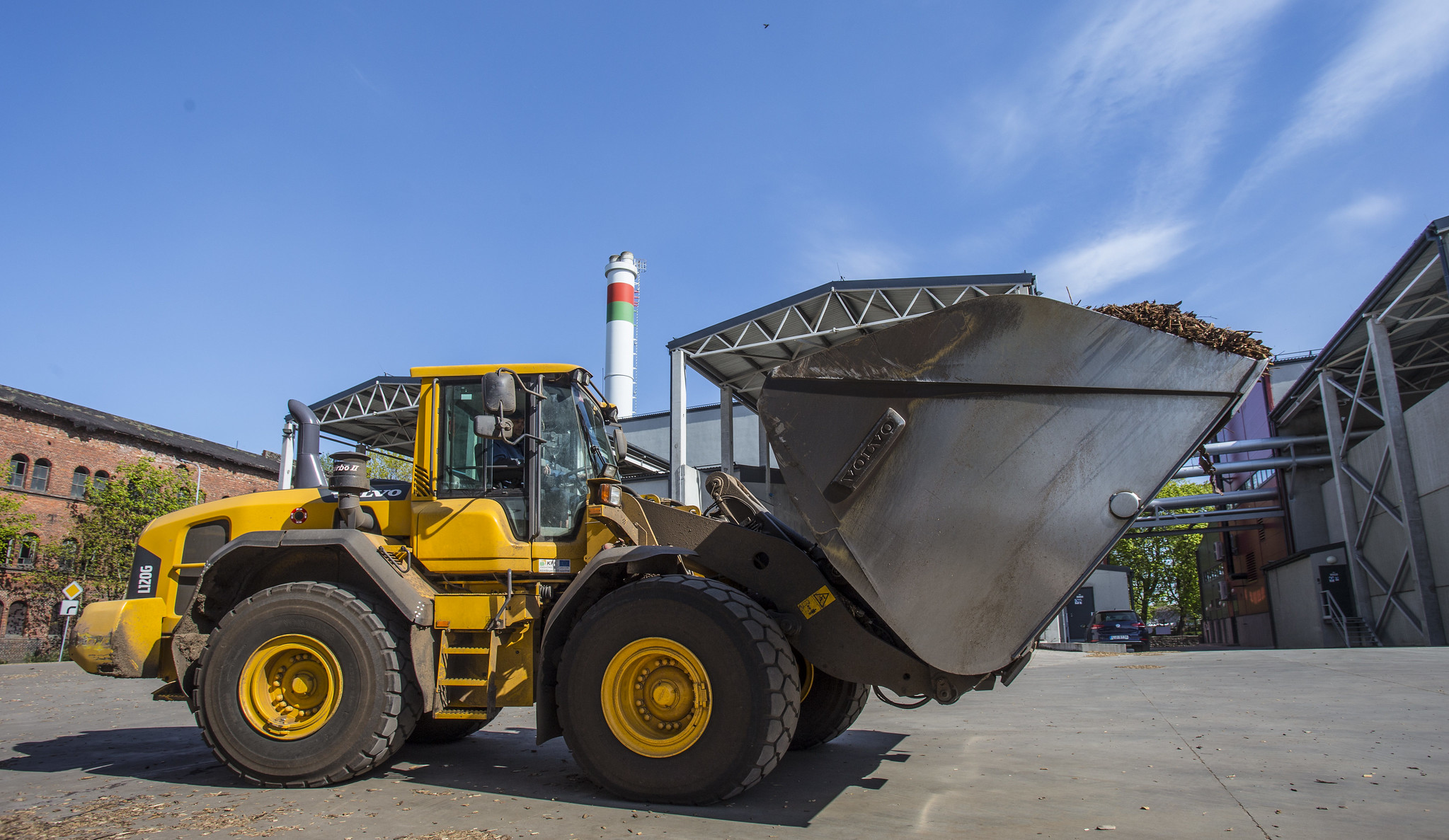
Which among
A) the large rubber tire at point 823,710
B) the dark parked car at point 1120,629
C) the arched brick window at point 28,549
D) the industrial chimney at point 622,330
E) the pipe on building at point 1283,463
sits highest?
the industrial chimney at point 622,330

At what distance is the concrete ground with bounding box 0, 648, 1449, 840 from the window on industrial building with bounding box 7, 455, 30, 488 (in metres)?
29.6

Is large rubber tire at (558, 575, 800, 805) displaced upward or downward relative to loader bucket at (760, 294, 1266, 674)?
downward

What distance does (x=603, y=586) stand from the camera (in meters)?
4.70

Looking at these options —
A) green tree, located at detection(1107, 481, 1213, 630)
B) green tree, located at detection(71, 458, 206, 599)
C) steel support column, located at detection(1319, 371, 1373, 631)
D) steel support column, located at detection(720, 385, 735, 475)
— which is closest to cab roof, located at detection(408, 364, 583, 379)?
steel support column, located at detection(720, 385, 735, 475)

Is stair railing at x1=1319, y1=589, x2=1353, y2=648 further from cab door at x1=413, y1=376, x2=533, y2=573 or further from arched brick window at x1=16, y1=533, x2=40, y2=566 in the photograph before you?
arched brick window at x1=16, y1=533, x2=40, y2=566

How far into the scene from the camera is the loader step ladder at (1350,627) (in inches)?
853

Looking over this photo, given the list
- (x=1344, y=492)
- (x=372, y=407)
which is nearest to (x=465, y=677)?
(x=372, y=407)

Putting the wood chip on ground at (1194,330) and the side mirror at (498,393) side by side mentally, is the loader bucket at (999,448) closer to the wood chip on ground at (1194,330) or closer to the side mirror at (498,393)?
the wood chip on ground at (1194,330)

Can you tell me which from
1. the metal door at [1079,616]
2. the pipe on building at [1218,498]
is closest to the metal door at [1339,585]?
the pipe on building at [1218,498]

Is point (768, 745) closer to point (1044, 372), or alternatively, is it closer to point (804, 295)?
point (1044, 372)

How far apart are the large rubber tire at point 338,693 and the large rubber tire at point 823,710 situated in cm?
251

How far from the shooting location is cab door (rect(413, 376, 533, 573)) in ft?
16.9

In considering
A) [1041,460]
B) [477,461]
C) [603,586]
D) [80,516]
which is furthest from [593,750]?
[80,516]

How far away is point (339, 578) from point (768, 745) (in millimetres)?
3046
